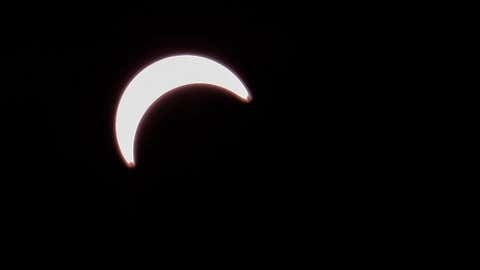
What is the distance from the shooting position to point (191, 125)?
149cm

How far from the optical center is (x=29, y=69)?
1480 mm

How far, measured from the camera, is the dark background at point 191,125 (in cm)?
146

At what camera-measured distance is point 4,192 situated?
1.50 metres

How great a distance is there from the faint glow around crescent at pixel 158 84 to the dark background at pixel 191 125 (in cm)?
3

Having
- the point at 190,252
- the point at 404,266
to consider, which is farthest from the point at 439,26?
the point at 190,252

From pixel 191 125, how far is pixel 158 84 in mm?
153

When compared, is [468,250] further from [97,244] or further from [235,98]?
[97,244]

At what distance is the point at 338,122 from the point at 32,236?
94 centimetres

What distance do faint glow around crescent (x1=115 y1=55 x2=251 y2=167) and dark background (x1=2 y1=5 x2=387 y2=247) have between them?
3 centimetres

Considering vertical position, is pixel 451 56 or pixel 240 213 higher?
pixel 451 56

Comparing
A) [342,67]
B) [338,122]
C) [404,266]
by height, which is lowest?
[404,266]

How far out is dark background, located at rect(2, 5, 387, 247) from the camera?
1.46 meters

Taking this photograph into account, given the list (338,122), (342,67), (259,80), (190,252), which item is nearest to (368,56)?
(342,67)

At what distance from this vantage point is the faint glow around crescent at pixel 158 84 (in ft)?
4.59
